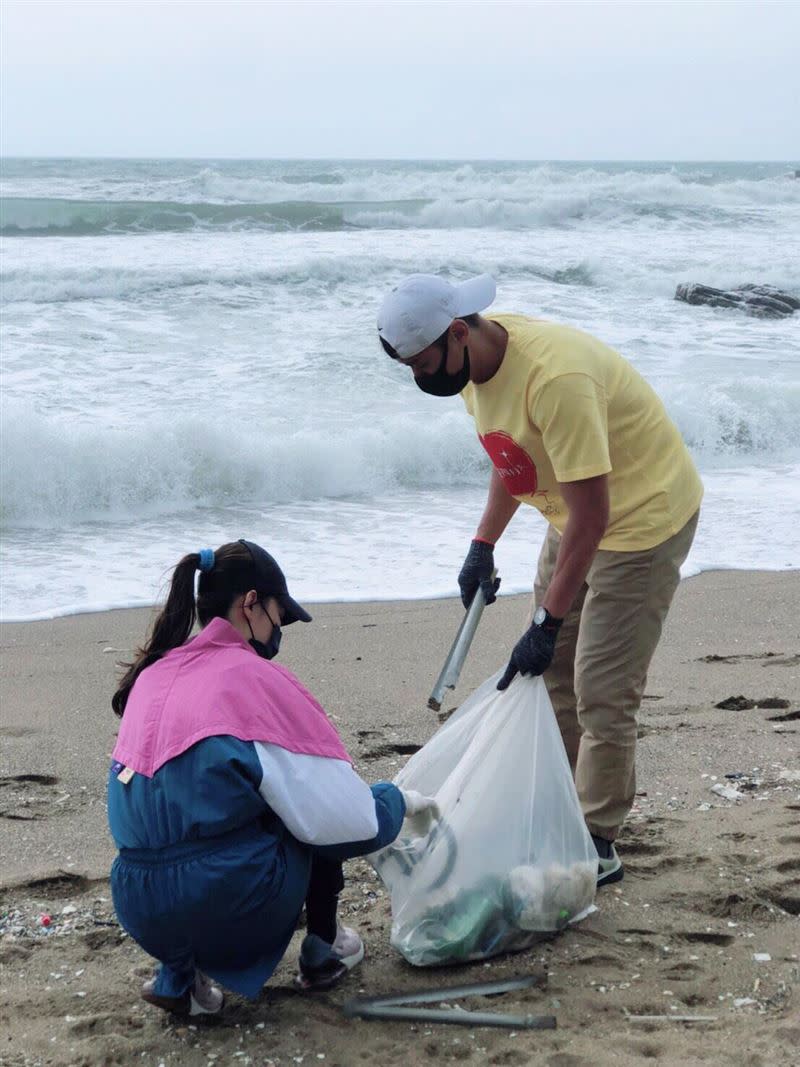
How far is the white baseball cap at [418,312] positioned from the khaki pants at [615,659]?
A: 0.69m

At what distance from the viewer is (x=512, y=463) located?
281 centimetres

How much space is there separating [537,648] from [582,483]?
397mm

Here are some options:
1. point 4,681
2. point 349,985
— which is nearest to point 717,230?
point 4,681

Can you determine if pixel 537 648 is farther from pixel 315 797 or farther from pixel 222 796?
pixel 222 796

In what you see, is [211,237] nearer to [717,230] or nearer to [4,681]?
[717,230]

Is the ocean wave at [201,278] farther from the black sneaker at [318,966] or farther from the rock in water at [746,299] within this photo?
the black sneaker at [318,966]

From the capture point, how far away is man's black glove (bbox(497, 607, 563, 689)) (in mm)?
2711

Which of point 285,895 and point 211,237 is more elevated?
point 211,237

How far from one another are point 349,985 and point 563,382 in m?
1.36

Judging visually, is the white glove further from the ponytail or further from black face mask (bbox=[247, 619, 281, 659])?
the ponytail

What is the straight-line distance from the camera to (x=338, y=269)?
647 inches

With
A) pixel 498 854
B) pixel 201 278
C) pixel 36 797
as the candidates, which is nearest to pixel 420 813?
pixel 498 854

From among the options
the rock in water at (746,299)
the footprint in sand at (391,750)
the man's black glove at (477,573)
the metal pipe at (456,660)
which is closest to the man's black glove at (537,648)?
the metal pipe at (456,660)

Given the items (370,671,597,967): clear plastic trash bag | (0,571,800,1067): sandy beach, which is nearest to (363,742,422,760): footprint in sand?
(0,571,800,1067): sandy beach
